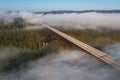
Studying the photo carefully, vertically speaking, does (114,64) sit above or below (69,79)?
above

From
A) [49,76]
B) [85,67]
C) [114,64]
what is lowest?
[49,76]

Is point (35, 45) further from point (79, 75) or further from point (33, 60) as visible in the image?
point (79, 75)

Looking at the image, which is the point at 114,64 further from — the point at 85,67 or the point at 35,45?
the point at 35,45

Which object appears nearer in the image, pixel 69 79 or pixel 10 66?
pixel 69 79

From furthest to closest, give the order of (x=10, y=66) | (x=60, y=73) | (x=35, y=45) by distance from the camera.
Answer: (x=35, y=45) → (x=10, y=66) → (x=60, y=73)

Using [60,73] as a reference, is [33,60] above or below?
below

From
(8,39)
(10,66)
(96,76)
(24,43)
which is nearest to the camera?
(96,76)

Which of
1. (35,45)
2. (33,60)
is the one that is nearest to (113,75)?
(33,60)

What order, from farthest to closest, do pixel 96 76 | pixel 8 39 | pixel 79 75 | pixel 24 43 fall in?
pixel 8 39 → pixel 24 43 → pixel 79 75 → pixel 96 76

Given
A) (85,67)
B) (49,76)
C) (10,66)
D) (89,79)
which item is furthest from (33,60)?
(89,79)
